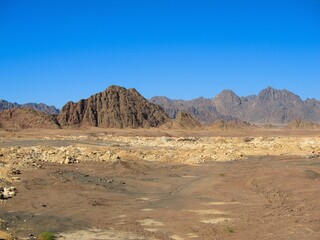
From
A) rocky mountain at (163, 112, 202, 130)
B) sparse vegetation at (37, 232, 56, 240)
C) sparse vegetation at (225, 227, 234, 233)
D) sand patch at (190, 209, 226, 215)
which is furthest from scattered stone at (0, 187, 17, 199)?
rocky mountain at (163, 112, 202, 130)

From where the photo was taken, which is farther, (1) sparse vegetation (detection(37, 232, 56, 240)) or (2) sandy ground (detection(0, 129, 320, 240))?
(2) sandy ground (detection(0, 129, 320, 240))

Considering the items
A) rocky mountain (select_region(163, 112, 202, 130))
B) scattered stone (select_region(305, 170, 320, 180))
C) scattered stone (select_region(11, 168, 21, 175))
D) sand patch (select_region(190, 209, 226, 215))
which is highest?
rocky mountain (select_region(163, 112, 202, 130))

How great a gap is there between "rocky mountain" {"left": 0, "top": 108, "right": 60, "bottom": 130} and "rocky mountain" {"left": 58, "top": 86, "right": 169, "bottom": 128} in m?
→ 7.47

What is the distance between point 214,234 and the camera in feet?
44.5

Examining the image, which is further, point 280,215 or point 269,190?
point 269,190

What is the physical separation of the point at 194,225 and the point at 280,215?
10.7 ft

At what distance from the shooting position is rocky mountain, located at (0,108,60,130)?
122938mm

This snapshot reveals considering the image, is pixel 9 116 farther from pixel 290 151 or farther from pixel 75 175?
pixel 75 175

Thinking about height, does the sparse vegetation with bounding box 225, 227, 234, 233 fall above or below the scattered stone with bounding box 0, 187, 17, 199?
below

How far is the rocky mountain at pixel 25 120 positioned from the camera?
123 metres

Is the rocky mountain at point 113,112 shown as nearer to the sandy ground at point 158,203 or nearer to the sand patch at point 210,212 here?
the sandy ground at point 158,203

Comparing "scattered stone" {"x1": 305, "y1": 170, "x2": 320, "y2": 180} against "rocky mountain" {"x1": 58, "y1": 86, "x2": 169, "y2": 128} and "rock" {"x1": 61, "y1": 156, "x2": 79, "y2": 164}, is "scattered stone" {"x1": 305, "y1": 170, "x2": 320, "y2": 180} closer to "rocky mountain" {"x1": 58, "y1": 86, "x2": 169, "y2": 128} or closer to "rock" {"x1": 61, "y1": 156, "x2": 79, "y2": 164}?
"rock" {"x1": 61, "y1": 156, "x2": 79, "y2": 164}

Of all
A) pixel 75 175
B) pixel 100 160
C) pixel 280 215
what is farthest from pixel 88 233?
pixel 100 160

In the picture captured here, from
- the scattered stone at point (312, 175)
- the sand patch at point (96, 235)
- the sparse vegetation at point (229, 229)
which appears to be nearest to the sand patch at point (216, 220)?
the sparse vegetation at point (229, 229)
